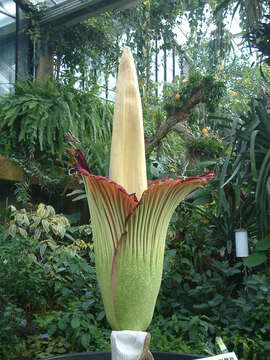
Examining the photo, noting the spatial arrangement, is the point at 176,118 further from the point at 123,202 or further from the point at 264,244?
the point at 123,202

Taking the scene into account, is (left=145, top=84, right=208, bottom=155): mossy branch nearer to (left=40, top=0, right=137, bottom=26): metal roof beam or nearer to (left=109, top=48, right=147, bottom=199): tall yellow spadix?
(left=40, top=0, right=137, bottom=26): metal roof beam

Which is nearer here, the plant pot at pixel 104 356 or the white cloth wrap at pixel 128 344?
the white cloth wrap at pixel 128 344

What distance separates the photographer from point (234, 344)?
6.84 ft

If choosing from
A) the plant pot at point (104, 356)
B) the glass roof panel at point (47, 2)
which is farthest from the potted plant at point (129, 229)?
the glass roof panel at point (47, 2)

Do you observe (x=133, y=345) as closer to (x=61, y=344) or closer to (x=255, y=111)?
(x=61, y=344)

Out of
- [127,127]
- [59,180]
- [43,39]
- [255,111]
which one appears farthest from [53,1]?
[127,127]

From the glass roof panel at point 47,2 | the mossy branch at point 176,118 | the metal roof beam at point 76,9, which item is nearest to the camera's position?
the mossy branch at point 176,118

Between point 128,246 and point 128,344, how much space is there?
0.16 metres

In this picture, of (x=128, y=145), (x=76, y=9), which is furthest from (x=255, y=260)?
(x=76, y=9)

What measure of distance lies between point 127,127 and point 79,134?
3773 mm

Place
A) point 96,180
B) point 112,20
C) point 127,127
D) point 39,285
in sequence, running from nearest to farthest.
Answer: point 96,180, point 127,127, point 39,285, point 112,20

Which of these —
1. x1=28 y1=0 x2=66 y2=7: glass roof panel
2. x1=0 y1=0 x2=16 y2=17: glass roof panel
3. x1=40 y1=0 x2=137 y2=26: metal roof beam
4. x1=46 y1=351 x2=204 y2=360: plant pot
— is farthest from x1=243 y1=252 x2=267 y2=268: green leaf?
x1=28 y1=0 x2=66 y2=7: glass roof panel

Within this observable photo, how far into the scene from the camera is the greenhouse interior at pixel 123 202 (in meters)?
0.84

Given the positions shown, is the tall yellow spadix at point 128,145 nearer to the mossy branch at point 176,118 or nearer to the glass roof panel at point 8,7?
the mossy branch at point 176,118
